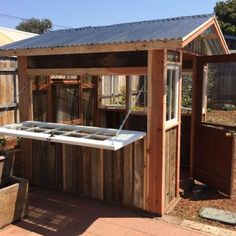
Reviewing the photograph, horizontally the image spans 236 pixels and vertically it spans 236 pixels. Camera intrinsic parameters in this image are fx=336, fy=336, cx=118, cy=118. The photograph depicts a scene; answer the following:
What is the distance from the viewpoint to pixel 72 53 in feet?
15.7

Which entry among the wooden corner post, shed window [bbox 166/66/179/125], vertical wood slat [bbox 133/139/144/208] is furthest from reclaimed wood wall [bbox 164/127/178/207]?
the wooden corner post

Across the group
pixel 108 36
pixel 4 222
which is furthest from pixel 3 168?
pixel 108 36

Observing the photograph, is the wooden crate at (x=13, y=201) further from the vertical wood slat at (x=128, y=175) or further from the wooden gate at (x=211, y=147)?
the wooden gate at (x=211, y=147)

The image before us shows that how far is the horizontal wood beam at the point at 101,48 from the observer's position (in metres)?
3.99

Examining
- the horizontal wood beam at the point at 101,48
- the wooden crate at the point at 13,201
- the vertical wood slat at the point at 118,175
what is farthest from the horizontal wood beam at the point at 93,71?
the wooden crate at the point at 13,201

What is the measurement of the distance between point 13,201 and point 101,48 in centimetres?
232

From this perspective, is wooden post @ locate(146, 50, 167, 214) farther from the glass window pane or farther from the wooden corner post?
the wooden corner post

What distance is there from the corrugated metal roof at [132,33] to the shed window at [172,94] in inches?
23.0

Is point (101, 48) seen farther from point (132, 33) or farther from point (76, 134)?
point (76, 134)

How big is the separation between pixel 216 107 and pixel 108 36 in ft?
33.4

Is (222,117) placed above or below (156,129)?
below

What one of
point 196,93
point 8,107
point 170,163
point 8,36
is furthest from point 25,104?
point 8,36

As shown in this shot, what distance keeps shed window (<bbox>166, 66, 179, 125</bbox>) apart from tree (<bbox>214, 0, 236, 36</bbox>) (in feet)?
64.7

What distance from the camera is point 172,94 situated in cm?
496
